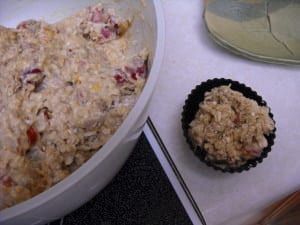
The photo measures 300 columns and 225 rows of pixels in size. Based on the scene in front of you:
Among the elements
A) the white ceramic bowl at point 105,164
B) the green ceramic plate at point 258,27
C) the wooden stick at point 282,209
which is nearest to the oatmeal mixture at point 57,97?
the white ceramic bowl at point 105,164

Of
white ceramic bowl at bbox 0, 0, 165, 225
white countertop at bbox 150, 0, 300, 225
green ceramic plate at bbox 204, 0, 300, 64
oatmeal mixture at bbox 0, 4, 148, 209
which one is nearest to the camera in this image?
white ceramic bowl at bbox 0, 0, 165, 225

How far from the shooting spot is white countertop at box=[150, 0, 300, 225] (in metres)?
0.74

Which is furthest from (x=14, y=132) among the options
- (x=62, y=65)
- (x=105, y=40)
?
(x=105, y=40)

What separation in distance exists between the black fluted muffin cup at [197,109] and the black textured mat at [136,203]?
100 mm

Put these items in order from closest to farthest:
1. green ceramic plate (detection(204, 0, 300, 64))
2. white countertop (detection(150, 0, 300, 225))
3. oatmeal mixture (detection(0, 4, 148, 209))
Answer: oatmeal mixture (detection(0, 4, 148, 209)) → white countertop (detection(150, 0, 300, 225)) → green ceramic plate (detection(204, 0, 300, 64))

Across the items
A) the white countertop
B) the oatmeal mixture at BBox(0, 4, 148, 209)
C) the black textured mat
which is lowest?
the black textured mat

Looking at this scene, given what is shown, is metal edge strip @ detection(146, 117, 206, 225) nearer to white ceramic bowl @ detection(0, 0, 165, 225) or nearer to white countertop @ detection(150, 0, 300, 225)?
white countertop @ detection(150, 0, 300, 225)

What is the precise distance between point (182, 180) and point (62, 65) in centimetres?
35

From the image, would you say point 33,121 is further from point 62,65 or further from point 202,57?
point 202,57

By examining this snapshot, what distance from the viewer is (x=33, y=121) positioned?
0.69m

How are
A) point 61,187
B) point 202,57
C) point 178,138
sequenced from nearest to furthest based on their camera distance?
point 61,187 < point 178,138 < point 202,57

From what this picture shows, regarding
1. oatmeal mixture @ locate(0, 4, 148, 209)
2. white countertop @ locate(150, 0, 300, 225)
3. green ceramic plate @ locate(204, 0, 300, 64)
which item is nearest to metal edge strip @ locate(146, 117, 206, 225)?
white countertop @ locate(150, 0, 300, 225)

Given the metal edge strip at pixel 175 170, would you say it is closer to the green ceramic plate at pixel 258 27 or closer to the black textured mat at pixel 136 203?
the black textured mat at pixel 136 203

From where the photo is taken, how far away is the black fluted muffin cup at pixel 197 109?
70 cm
